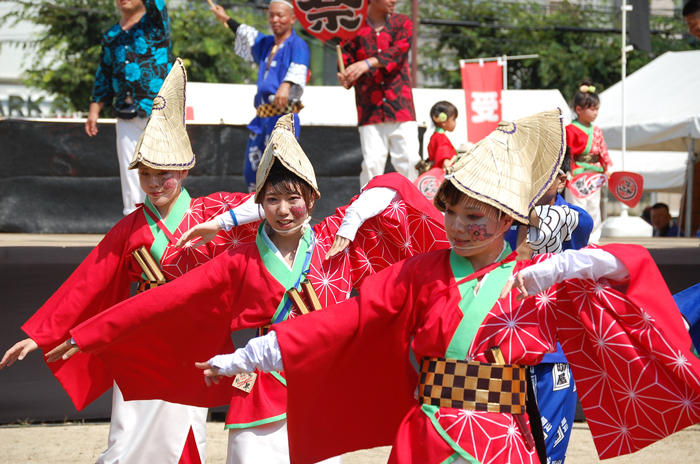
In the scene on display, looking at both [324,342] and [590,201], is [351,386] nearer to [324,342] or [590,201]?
[324,342]

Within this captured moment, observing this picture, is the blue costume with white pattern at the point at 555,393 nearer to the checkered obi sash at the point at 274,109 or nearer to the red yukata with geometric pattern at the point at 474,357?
the red yukata with geometric pattern at the point at 474,357

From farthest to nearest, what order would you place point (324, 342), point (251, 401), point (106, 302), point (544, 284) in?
point (106, 302) → point (251, 401) → point (324, 342) → point (544, 284)

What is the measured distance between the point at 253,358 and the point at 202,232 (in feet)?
2.79

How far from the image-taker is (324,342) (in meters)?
2.18

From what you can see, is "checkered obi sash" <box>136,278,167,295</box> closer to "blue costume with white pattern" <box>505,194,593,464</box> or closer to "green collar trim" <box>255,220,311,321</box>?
"green collar trim" <box>255,220,311,321</box>

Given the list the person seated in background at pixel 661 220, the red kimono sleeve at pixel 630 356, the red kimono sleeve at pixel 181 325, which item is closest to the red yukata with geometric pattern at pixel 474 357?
the red kimono sleeve at pixel 630 356

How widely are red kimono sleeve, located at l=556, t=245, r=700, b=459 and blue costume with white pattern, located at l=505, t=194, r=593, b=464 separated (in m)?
0.37

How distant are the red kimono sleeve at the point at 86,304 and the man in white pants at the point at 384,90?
2.34 meters

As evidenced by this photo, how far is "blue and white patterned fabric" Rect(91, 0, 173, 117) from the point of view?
4.73 meters

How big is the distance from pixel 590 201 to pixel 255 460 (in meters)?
4.38

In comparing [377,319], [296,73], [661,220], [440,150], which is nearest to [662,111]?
[661,220]

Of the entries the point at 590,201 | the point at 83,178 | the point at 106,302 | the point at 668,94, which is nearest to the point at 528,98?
the point at 668,94

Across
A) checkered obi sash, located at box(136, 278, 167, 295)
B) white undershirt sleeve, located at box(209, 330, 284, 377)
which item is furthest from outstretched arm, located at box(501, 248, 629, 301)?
checkered obi sash, located at box(136, 278, 167, 295)

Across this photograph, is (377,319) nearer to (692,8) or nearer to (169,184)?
(169,184)
